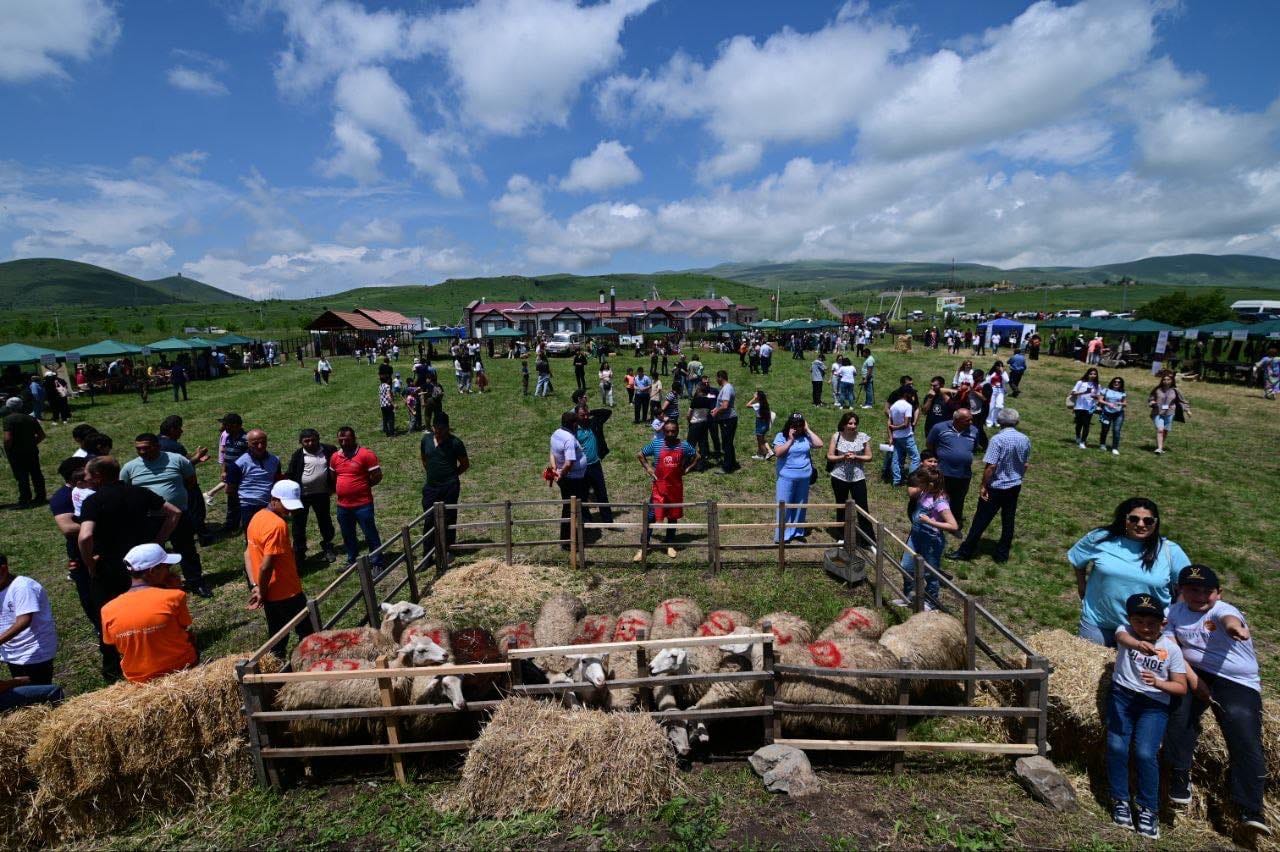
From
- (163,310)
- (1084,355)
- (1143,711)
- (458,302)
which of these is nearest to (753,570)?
(1143,711)

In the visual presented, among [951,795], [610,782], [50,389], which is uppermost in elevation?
[50,389]

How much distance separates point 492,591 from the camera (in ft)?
25.8

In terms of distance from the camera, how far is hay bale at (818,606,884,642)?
5902 mm

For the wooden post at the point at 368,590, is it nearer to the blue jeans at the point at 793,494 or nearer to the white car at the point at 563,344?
the blue jeans at the point at 793,494

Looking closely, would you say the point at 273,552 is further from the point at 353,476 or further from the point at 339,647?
the point at 353,476

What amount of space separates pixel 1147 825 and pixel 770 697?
104 inches

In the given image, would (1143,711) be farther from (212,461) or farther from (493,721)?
(212,461)

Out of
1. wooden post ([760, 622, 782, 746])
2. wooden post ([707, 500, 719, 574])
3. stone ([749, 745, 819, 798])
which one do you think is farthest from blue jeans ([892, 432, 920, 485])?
stone ([749, 745, 819, 798])

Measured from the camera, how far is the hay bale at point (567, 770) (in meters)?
4.29

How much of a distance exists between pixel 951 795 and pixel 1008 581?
447 cm

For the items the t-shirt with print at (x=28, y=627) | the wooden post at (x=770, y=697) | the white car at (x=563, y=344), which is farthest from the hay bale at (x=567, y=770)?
the white car at (x=563, y=344)

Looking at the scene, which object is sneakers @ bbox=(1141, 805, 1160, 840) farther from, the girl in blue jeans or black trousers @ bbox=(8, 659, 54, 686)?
black trousers @ bbox=(8, 659, 54, 686)

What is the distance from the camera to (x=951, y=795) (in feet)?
14.8

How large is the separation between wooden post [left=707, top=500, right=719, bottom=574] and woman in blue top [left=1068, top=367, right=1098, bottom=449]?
11.3 meters
